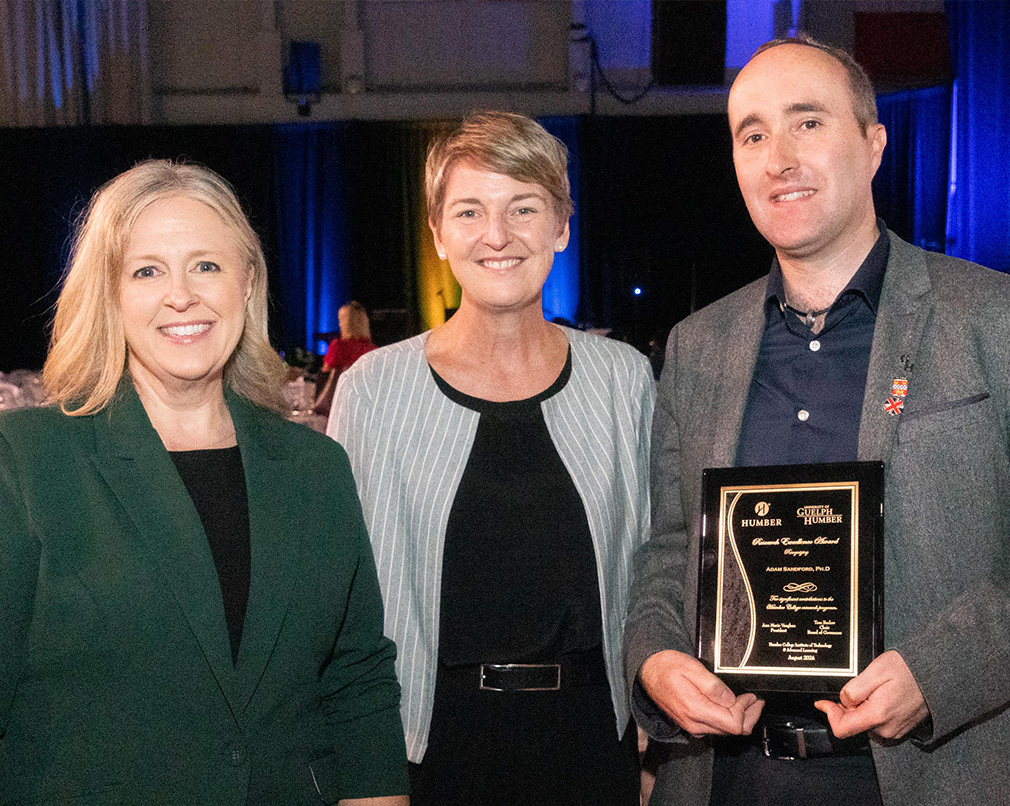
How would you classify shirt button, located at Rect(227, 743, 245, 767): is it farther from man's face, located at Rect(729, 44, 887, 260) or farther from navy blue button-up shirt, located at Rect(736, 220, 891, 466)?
man's face, located at Rect(729, 44, 887, 260)

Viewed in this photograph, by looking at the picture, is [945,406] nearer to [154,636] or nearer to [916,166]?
[154,636]

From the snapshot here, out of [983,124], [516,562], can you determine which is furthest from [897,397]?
[983,124]

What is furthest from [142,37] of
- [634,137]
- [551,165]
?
[551,165]

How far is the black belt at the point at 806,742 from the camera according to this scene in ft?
5.90

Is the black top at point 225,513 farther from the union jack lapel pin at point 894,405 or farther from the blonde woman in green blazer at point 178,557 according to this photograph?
the union jack lapel pin at point 894,405

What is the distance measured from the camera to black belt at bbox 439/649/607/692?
2.18m

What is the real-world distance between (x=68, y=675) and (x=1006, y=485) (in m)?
1.66

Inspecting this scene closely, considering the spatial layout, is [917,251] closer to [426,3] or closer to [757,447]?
[757,447]

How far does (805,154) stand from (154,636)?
5.02 ft

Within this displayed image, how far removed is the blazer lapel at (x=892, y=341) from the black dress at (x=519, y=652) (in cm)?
72

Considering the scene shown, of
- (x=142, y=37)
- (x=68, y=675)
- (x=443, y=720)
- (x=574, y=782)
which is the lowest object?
(x=574, y=782)

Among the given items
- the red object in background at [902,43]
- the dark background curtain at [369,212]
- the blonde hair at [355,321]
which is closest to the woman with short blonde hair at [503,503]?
the blonde hair at [355,321]

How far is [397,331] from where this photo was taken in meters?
13.3

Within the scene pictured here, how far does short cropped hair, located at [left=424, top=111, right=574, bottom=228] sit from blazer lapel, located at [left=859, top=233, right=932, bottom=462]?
29.9 inches
